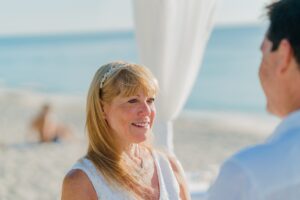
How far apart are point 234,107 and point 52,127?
8.43m

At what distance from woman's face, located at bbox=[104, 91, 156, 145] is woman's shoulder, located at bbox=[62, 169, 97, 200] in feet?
0.61

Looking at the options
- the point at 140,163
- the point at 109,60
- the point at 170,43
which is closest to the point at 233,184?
the point at 140,163

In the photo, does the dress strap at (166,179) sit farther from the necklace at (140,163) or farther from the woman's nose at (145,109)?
the woman's nose at (145,109)

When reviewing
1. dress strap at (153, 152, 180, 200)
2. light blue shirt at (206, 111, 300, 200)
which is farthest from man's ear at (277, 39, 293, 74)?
dress strap at (153, 152, 180, 200)

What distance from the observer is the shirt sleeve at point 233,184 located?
0.88 meters

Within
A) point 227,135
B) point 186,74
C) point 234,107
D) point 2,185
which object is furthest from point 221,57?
point 186,74

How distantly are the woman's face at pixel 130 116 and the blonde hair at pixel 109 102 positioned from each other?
0.06ft

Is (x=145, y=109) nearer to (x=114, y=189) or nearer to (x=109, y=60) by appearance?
(x=114, y=189)

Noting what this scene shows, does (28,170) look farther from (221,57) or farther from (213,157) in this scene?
(221,57)

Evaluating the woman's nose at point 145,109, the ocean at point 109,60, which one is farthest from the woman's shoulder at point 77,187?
the ocean at point 109,60

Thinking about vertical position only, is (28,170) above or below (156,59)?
below

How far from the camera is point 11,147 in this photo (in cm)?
848

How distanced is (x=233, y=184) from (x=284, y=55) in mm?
224

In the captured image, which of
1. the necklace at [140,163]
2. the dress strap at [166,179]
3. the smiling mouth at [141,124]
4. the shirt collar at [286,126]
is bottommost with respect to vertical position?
the dress strap at [166,179]
